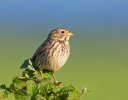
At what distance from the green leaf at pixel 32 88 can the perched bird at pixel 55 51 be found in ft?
8.80

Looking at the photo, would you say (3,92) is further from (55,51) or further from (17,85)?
(55,51)

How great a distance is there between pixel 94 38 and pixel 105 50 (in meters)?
6.39

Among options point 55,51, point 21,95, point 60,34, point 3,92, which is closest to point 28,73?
point 3,92

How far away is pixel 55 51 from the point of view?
19.6ft

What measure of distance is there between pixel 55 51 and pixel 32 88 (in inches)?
122

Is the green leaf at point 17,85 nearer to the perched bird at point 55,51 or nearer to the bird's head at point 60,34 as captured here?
the perched bird at point 55,51

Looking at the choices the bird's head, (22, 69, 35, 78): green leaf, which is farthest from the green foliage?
the bird's head

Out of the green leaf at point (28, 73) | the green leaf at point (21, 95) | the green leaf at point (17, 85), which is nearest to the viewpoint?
the green leaf at point (21, 95)

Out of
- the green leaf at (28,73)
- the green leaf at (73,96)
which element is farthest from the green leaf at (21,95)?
the green leaf at (28,73)

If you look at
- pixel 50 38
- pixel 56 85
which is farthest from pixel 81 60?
pixel 56 85

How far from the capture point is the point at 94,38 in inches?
1189

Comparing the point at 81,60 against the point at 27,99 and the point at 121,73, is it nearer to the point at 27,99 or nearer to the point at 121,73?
the point at 121,73

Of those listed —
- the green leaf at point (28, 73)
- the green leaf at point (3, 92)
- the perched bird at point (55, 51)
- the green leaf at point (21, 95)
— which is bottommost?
the green leaf at point (21, 95)

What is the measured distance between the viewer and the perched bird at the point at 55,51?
582 centimetres
